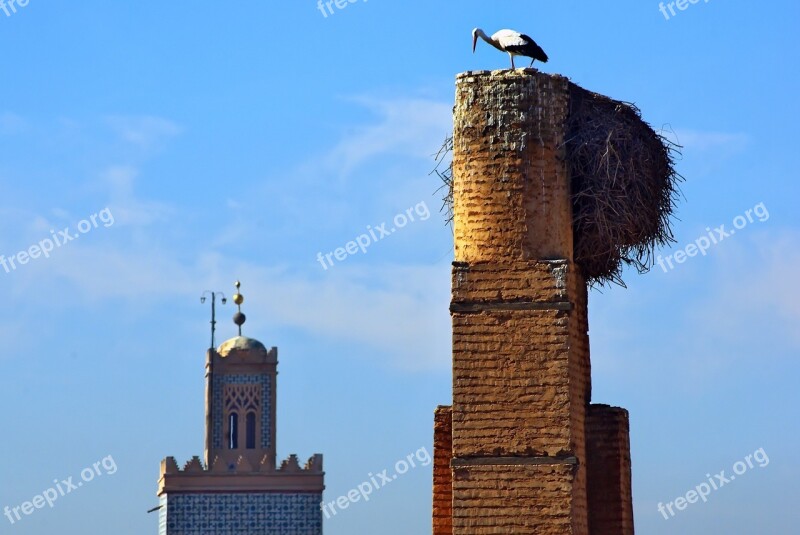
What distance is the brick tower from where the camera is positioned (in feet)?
28.2

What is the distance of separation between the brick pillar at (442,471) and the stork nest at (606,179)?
1.01 meters

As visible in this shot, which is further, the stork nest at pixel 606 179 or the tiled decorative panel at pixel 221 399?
the tiled decorative panel at pixel 221 399

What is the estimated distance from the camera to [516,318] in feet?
28.7

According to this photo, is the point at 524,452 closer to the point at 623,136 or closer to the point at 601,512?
the point at 601,512

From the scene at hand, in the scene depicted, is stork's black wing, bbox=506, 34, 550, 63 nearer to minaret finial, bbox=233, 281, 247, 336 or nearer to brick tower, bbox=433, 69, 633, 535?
brick tower, bbox=433, 69, 633, 535

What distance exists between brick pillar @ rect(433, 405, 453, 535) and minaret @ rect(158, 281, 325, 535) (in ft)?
100

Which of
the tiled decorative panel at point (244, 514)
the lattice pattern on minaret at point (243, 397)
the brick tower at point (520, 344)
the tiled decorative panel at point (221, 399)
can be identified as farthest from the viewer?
the lattice pattern on minaret at point (243, 397)

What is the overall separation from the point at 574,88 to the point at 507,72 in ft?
1.14

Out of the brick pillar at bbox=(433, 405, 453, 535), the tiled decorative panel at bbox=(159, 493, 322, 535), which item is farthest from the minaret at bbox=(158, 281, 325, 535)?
the brick pillar at bbox=(433, 405, 453, 535)

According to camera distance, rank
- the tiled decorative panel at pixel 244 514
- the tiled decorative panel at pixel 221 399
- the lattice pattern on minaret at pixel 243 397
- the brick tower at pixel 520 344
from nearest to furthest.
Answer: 1. the brick tower at pixel 520 344
2. the tiled decorative panel at pixel 244 514
3. the tiled decorative panel at pixel 221 399
4. the lattice pattern on minaret at pixel 243 397

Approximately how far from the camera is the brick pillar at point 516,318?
28.2ft

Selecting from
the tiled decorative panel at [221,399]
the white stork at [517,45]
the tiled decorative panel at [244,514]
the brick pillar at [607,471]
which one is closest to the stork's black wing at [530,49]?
the white stork at [517,45]

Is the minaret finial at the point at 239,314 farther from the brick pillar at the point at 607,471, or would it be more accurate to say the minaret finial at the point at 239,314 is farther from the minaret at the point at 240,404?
the brick pillar at the point at 607,471

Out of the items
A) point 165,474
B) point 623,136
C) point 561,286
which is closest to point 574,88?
point 623,136
